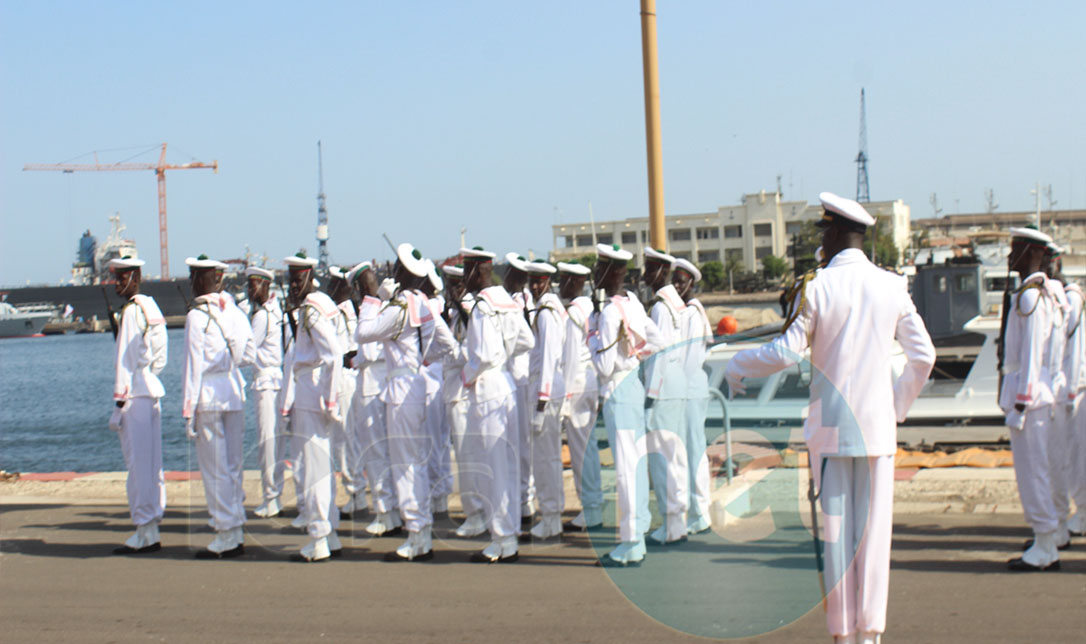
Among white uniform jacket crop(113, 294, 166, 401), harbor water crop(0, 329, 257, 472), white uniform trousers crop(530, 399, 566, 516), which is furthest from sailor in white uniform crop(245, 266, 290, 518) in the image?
white uniform trousers crop(530, 399, 566, 516)

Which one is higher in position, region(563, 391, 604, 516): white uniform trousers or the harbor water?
region(563, 391, 604, 516): white uniform trousers

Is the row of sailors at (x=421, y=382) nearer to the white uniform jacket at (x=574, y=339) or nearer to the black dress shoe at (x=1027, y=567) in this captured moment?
the white uniform jacket at (x=574, y=339)

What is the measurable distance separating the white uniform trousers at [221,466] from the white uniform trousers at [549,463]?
7.28 feet

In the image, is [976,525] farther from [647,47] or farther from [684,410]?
[647,47]

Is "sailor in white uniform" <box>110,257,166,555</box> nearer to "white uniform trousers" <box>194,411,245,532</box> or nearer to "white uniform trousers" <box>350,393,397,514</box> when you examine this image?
"white uniform trousers" <box>194,411,245,532</box>

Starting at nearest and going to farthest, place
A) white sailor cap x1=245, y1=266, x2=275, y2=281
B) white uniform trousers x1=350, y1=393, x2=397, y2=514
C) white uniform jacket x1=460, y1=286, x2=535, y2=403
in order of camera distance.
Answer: white uniform jacket x1=460, y1=286, x2=535, y2=403, white uniform trousers x1=350, y1=393, x2=397, y2=514, white sailor cap x1=245, y1=266, x2=275, y2=281

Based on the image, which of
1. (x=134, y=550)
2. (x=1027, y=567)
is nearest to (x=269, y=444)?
(x=134, y=550)

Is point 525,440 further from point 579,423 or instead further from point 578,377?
point 578,377

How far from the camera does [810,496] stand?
4707 mm

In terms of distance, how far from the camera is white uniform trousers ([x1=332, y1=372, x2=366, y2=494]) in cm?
956

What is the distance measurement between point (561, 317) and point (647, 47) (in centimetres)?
441

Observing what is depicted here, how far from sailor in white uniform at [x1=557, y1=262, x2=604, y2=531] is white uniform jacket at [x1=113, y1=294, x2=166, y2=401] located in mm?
3057

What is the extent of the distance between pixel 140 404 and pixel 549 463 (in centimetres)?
315

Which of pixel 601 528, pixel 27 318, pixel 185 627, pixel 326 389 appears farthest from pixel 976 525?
pixel 27 318
